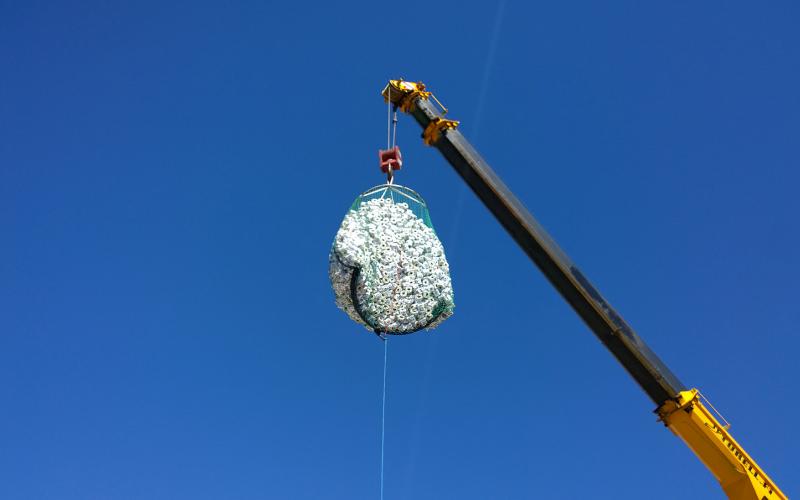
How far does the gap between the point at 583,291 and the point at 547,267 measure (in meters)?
0.67

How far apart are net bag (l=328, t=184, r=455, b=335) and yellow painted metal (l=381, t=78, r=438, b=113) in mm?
3143

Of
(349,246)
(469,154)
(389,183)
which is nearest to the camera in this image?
(349,246)

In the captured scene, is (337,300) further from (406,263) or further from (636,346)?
(636,346)

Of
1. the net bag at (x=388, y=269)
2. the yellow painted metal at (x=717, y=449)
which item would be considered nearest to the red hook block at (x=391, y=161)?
the net bag at (x=388, y=269)

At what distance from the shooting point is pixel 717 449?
11828 mm

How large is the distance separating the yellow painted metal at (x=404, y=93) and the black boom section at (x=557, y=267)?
0.11 meters

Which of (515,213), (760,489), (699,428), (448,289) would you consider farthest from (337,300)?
(760,489)

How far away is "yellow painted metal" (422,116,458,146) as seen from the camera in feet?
41.9

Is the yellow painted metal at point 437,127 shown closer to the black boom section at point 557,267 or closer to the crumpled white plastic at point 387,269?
the black boom section at point 557,267

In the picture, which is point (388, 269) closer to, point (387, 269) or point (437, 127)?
point (387, 269)

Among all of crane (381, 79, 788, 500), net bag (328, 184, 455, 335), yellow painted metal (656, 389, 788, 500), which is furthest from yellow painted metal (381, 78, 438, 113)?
yellow painted metal (656, 389, 788, 500)

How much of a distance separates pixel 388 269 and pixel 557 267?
3.62 metres

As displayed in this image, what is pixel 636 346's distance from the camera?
39.4 ft

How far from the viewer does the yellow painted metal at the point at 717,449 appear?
11.7 metres
